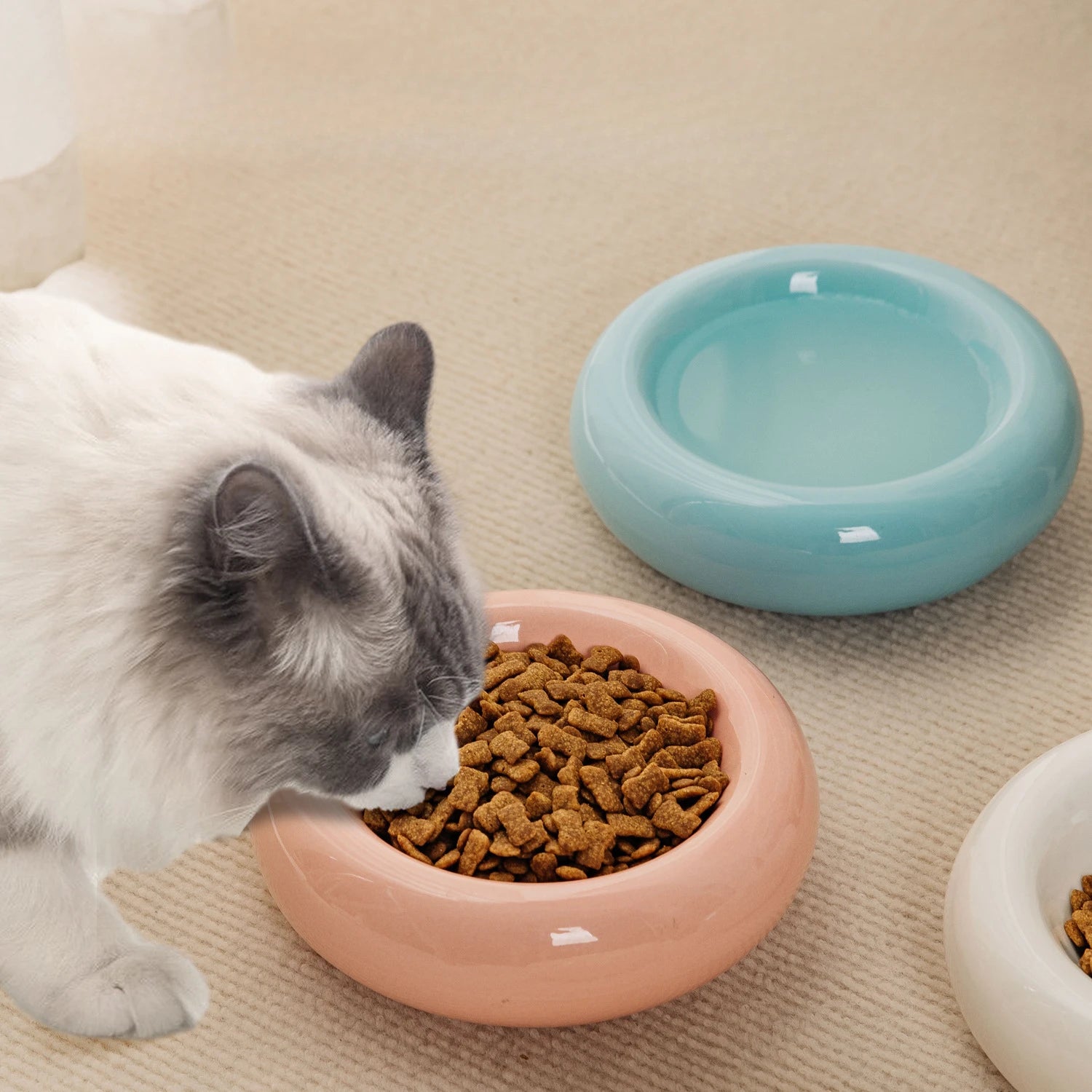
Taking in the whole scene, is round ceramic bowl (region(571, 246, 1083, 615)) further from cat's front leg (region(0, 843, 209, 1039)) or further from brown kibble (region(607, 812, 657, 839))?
cat's front leg (region(0, 843, 209, 1039))

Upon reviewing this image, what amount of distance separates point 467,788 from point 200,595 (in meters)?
0.43

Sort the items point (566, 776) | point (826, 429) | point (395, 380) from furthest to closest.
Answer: point (826, 429) < point (566, 776) < point (395, 380)

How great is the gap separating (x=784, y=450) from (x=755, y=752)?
62cm

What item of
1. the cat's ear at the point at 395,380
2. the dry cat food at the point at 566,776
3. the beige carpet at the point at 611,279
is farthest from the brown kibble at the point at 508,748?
the cat's ear at the point at 395,380

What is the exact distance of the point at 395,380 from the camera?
3.38 feet

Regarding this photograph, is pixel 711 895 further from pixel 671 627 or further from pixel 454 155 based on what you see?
pixel 454 155

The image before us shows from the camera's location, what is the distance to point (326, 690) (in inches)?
36.7

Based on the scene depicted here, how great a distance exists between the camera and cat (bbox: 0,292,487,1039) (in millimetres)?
852

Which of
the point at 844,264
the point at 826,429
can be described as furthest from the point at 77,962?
the point at 844,264

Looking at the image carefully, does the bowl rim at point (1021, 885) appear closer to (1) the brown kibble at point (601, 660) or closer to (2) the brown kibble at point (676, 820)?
(2) the brown kibble at point (676, 820)

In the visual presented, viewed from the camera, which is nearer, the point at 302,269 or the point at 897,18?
the point at 302,269

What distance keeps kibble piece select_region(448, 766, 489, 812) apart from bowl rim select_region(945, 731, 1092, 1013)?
17.0 inches

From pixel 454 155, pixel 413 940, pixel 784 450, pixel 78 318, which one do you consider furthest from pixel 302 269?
pixel 413 940

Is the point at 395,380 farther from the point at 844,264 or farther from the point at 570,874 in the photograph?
the point at 844,264
